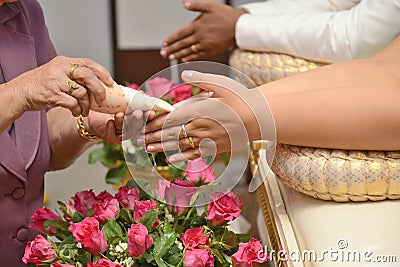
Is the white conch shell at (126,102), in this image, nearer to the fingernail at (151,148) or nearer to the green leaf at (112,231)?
the fingernail at (151,148)

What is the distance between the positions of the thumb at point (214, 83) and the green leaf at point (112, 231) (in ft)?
0.81

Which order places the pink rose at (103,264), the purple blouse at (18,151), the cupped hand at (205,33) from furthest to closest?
the cupped hand at (205,33) < the purple blouse at (18,151) < the pink rose at (103,264)

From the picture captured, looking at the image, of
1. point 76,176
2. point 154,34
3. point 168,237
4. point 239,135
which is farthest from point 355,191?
point 154,34

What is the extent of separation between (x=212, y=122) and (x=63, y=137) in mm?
323

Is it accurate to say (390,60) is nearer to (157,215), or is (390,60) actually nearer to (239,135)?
(239,135)

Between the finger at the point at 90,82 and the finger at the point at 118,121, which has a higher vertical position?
the finger at the point at 90,82

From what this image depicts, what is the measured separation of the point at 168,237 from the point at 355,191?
12.5 inches

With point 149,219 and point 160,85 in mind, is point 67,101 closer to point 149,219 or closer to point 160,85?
point 149,219

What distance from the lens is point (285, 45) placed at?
1495 millimetres

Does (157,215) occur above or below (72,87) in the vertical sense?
below

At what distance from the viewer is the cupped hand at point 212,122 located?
1054 mm

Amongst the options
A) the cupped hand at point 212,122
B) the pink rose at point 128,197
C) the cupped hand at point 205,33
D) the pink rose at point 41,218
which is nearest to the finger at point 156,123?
the cupped hand at point 212,122

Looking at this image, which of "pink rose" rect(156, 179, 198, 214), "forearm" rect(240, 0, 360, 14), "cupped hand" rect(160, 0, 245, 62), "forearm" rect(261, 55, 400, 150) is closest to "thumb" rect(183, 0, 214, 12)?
"cupped hand" rect(160, 0, 245, 62)

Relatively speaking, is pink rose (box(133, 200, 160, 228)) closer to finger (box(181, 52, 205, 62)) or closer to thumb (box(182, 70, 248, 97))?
thumb (box(182, 70, 248, 97))
